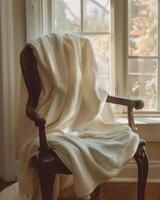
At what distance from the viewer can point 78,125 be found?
2254 mm

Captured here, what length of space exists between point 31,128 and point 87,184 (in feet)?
1.84

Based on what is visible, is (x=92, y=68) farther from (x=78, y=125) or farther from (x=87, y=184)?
(x=87, y=184)

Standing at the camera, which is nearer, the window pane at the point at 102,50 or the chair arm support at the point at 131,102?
the chair arm support at the point at 131,102

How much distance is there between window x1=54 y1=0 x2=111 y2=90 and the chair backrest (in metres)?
0.61

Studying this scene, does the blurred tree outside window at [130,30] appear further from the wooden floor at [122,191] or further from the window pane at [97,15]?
the wooden floor at [122,191]

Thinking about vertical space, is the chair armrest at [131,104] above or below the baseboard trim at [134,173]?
above

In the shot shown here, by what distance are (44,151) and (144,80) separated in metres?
1.20

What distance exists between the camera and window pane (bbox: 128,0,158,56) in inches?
108

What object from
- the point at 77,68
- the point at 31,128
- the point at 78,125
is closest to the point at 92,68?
the point at 77,68

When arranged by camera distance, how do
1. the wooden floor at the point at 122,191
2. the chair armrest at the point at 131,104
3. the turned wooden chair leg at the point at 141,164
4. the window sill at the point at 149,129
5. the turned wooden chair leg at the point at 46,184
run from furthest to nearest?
the window sill at the point at 149,129 < the wooden floor at the point at 122,191 < the chair armrest at the point at 131,104 < the turned wooden chair leg at the point at 141,164 < the turned wooden chair leg at the point at 46,184

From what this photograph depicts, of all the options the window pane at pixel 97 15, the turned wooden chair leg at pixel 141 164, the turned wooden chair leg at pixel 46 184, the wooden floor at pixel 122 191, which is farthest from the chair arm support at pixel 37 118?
the window pane at pixel 97 15

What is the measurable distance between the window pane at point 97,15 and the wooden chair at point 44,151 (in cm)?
65

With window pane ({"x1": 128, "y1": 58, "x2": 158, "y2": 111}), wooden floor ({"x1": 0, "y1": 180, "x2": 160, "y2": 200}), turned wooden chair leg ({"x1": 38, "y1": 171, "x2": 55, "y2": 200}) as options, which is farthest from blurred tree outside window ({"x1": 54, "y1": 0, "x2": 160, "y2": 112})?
turned wooden chair leg ({"x1": 38, "y1": 171, "x2": 55, "y2": 200})

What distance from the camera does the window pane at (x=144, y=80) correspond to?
2785mm
